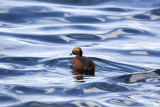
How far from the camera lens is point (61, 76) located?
1155 centimetres

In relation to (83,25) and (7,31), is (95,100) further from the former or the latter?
(83,25)

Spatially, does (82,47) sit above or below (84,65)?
above

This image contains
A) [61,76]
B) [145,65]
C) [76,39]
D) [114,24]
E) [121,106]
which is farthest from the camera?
[114,24]

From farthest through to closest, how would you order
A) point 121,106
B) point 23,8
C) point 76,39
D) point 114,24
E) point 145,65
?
point 23,8, point 114,24, point 76,39, point 145,65, point 121,106

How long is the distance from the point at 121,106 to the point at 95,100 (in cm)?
63

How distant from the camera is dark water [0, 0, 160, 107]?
33.0 ft

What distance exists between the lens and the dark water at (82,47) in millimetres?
10047

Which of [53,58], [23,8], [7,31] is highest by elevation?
[23,8]

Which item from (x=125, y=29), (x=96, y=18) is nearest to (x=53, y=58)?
(x=125, y=29)

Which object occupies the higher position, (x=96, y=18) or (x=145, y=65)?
(x=96, y=18)

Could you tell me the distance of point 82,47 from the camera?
53.5 feet

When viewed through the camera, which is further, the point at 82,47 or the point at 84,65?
the point at 82,47

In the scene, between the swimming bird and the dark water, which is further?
the swimming bird

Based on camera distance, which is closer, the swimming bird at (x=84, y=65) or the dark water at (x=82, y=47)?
the dark water at (x=82, y=47)
